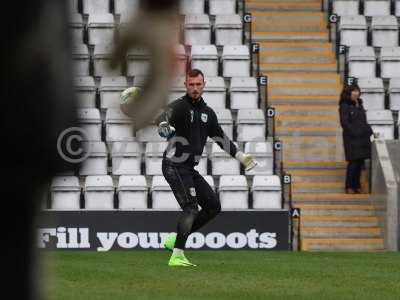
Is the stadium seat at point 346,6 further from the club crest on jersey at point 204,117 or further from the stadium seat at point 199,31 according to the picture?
the club crest on jersey at point 204,117

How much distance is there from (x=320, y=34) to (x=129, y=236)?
21.7ft

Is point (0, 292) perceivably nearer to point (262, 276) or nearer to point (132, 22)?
point (132, 22)

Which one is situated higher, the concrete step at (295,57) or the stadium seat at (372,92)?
the concrete step at (295,57)

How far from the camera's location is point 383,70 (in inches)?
826

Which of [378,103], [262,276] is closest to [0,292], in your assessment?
[262,276]

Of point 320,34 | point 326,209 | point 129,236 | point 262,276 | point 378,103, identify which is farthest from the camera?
point 320,34

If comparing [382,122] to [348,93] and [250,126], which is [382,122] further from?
[250,126]

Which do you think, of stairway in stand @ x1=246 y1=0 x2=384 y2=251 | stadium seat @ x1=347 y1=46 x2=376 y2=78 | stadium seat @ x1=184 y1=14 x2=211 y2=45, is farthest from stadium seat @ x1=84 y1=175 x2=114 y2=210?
stadium seat @ x1=347 y1=46 x2=376 y2=78

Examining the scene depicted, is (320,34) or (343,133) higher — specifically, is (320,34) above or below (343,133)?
above

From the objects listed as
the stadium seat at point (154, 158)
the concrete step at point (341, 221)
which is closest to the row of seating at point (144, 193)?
the stadium seat at point (154, 158)

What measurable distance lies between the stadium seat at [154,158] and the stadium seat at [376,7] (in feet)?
18.4

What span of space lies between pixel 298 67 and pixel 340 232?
426cm

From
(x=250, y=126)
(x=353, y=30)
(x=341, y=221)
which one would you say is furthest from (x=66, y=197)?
(x=353, y=30)

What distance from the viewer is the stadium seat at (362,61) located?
68.5 feet
